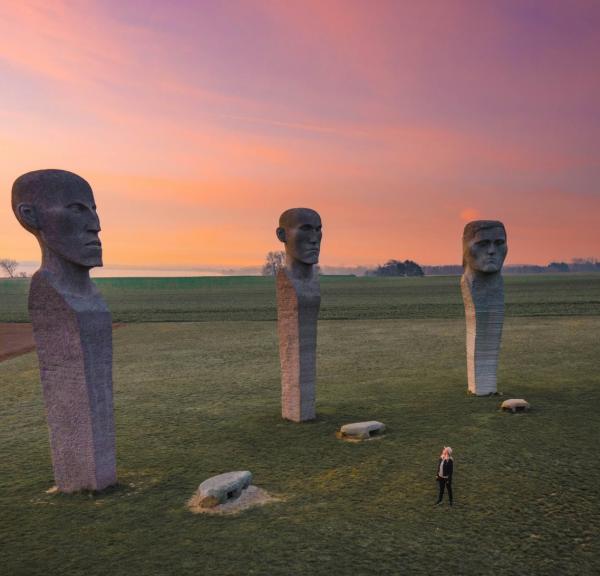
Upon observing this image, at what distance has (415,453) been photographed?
1102cm

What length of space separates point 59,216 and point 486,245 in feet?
35.3

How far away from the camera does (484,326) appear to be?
15539 millimetres

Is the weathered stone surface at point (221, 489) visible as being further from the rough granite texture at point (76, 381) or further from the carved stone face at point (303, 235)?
the carved stone face at point (303, 235)

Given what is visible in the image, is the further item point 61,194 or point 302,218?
point 302,218

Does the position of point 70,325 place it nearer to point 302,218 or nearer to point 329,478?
Result: point 329,478

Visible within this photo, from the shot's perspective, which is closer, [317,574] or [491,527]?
[317,574]

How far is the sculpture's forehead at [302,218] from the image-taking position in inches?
520

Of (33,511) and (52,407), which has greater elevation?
(52,407)

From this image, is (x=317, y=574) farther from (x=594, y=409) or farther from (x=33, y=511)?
(x=594, y=409)

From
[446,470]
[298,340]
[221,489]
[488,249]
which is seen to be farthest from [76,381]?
[488,249]

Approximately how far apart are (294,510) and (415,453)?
3365 mm

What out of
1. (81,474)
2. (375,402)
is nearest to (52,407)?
(81,474)

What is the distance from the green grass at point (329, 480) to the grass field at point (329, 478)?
0.03 metres

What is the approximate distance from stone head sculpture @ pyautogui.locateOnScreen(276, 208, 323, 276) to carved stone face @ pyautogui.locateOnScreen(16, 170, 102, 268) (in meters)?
5.20
